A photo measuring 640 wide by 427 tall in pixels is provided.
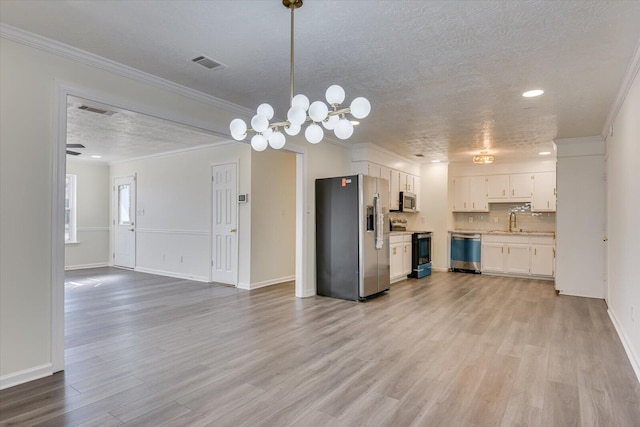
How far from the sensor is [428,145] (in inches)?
247

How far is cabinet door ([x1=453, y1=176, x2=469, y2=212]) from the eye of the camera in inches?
325

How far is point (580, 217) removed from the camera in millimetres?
5562

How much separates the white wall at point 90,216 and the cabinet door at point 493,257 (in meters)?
8.83

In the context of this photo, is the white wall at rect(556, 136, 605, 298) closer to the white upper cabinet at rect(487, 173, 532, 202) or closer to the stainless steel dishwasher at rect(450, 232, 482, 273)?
the white upper cabinet at rect(487, 173, 532, 202)

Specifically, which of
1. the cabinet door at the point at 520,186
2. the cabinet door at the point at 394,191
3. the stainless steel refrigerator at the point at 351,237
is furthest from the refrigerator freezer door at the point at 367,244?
the cabinet door at the point at 520,186

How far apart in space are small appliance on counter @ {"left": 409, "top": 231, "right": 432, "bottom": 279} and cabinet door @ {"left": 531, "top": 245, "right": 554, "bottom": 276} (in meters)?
2.02

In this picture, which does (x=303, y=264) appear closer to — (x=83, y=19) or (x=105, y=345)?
(x=105, y=345)

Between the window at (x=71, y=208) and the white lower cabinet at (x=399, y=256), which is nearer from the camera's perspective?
the white lower cabinet at (x=399, y=256)

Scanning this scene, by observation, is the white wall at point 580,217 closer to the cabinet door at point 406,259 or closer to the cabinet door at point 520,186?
the cabinet door at point 520,186

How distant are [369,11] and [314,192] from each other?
352 cm

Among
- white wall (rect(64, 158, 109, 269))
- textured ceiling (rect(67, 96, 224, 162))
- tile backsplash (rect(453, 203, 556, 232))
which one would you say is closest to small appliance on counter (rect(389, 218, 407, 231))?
tile backsplash (rect(453, 203, 556, 232))

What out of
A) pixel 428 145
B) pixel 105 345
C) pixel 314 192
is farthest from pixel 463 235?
pixel 105 345

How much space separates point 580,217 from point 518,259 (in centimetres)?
192

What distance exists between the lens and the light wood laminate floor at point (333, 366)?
2.21 meters
